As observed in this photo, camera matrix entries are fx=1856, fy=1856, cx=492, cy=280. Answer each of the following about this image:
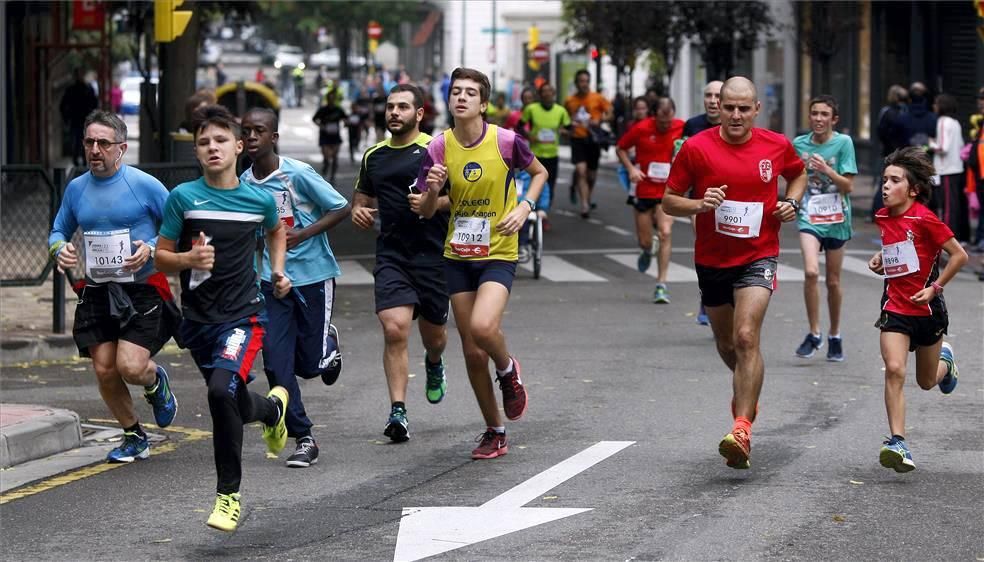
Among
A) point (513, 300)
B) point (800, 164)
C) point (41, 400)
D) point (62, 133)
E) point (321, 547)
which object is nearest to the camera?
point (321, 547)

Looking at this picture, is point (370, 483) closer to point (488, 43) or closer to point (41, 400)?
point (41, 400)

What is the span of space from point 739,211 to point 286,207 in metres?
2.17

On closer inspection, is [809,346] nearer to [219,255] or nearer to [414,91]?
[414,91]

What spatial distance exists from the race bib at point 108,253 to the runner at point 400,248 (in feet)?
3.81

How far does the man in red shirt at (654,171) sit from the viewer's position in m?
16.0

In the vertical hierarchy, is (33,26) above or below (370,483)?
above

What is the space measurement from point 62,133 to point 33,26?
6.04 metres

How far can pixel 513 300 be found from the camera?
16469 mm

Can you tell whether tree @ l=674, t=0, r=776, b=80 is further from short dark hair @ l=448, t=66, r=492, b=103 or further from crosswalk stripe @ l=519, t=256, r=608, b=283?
short dark hair @ l=448, t=66, r=492, b=103

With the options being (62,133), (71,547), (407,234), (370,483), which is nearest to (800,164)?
(407,234)

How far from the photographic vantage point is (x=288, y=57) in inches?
3757

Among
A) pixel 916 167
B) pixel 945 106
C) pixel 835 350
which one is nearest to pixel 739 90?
pixel 916 167

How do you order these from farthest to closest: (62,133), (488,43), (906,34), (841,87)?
(488,43) → (62,133) → (841,87) → (906,34)

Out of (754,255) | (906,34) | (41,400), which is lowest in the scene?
(41,400)
